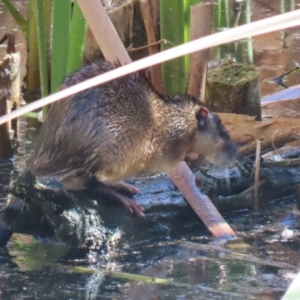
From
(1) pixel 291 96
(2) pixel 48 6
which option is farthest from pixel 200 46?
(2) pixel 48 6

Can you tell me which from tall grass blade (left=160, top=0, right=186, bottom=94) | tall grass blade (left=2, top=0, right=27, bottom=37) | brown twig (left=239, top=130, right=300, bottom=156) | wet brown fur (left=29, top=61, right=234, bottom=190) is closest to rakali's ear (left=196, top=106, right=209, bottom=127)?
wet brown fur (left=29, top=61, right=234, bottom=190)

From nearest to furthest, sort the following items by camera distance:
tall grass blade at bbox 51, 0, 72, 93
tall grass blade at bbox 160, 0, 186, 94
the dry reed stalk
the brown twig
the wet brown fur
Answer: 1. the wet brown fur
2. tall grass blade at bbox 51, 0, 72, 93
3. the brown twig
4. the dry reed stalk
5. tall grass blade at bbox 160, 0, 186, 94

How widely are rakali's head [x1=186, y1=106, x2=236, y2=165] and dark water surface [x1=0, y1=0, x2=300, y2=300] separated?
37 cm

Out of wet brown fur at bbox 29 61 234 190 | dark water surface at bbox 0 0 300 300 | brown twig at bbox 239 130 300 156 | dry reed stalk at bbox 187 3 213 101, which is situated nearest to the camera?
dark water surface at bbox 0 0 300 300

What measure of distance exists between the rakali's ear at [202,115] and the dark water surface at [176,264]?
0.55 m

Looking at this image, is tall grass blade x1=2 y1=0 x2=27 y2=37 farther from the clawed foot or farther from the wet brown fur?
the clawed foot

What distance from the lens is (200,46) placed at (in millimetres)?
971

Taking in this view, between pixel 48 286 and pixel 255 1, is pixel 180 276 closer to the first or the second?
pixel 48 286

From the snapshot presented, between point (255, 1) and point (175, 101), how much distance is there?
22.3 feet

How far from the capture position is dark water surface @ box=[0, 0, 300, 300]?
2.67 metres

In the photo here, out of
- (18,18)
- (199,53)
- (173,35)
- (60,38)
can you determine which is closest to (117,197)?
(60,38)

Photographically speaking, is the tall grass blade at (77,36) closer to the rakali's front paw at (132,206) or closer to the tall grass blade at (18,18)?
the rakali's front paw at (132,206)

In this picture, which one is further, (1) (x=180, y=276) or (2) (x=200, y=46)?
(1) (x=180, y=276)

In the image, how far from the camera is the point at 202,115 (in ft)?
12.3
